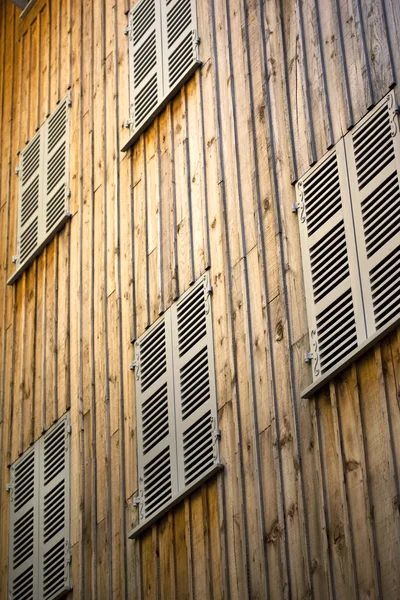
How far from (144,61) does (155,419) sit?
350 centimetres

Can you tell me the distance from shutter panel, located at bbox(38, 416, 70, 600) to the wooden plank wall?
0.16 metres

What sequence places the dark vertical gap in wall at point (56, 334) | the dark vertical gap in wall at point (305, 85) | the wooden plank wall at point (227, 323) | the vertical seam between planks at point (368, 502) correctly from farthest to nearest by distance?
the dark vertical gap in wall at point (56, 334), the dark vertical gap in wall at point (305, 85), the wooden plank wall at point (227, 323), the vertical seam between planks at point (368, 502)

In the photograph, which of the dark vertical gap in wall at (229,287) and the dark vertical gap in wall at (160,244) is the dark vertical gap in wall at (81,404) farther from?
the dark vertical gap in wall at (229,287)

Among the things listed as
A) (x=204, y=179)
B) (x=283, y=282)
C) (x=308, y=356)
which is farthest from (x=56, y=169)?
(x=308, y=356)

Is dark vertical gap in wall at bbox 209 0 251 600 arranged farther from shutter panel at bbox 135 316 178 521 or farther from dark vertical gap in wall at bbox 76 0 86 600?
dark vertical gap in wall at bbox 76 0 86 600

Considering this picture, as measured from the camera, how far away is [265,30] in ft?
29.6

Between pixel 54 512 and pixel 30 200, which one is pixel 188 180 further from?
pixel 30 200

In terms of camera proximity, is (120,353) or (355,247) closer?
(355,247)

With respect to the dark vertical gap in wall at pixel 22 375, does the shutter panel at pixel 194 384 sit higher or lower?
lower

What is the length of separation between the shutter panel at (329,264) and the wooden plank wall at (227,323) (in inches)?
5.4

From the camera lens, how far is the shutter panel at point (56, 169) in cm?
1162

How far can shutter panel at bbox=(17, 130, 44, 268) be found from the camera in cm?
1209

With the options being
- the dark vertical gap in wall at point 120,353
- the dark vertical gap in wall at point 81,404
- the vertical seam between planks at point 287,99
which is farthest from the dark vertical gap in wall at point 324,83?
the dark vertical gap in wall at point 81,404

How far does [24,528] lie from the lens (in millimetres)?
10633
